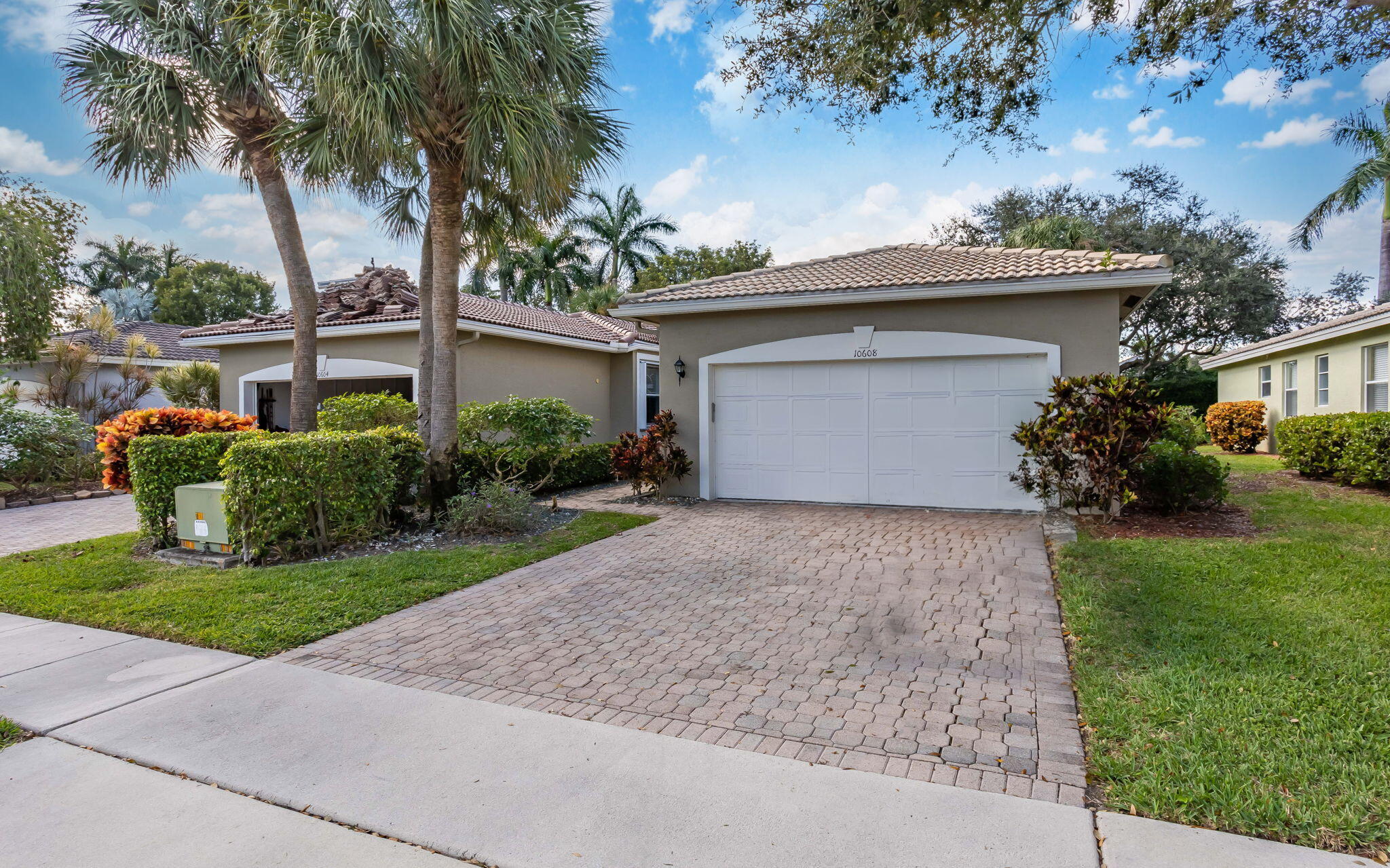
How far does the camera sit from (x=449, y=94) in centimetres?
827

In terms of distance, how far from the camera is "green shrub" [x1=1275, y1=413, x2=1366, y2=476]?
36.4 feet

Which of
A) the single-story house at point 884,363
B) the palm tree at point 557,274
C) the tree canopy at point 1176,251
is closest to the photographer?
the single-story house at point 884,363

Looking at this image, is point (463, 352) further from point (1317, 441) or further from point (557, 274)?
point (557, 274)

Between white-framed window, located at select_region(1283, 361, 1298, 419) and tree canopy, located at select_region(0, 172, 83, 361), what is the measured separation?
91.4 feet

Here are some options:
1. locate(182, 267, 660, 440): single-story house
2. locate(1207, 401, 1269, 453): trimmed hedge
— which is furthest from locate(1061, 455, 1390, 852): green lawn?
locate(1207, 401, 1269, 453): trimmed hedge

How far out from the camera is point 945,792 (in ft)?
9.73

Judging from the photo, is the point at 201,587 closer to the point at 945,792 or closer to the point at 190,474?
the point at 190,474

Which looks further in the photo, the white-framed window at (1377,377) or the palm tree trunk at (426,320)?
the white-framed window at (1377,377)

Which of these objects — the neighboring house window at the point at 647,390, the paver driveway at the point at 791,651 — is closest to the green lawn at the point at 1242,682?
the paver driveway at the point at 791,651

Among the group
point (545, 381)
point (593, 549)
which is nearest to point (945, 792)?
point (593, 549)

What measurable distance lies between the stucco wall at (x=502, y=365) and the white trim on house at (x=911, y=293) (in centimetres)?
357

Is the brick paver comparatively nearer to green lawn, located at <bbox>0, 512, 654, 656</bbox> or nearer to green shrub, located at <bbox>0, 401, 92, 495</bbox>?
green lawn, located at <bbox>0, 512, 654, 656</bbox>

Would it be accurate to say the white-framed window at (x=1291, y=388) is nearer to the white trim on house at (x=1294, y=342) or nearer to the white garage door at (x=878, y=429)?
the white trim on house at (x=1294, y=342)

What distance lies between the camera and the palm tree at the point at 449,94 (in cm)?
763
